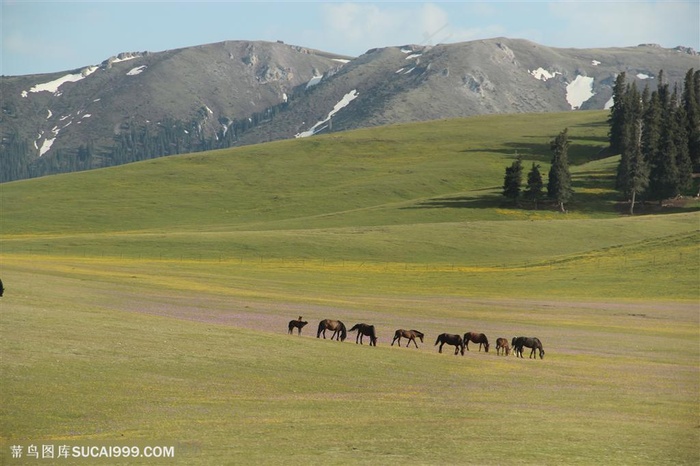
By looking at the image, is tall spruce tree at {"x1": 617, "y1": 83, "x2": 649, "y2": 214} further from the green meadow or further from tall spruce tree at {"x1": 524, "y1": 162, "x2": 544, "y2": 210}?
the green meadow

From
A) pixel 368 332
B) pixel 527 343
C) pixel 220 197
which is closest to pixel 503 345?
pixel 527 343

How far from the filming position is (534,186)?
150 meters

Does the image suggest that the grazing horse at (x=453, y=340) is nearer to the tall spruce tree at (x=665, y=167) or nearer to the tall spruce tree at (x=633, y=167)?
the tall spruce tree at (x=633, y=167)

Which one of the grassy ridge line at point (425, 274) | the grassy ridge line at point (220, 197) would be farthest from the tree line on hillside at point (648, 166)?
the grassy ridge line at point (425, 274)

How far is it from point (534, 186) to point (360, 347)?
11389 centimetres

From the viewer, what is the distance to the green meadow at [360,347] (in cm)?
2300

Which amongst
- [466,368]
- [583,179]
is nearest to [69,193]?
[583,179]

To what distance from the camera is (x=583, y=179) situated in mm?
170750

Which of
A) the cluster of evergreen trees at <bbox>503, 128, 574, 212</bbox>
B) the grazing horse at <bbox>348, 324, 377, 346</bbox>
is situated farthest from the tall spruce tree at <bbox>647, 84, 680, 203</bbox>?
the grazing horse at <bbox>348, 324, 377, 346</bbox>

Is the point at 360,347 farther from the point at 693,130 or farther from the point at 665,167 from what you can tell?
the point at 693,130

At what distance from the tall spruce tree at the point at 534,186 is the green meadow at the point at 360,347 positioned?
76.9ft

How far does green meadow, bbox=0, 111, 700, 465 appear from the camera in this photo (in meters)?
23.0

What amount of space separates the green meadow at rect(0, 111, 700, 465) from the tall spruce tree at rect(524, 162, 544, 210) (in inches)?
923

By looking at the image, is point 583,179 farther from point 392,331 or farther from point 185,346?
point 185,346
